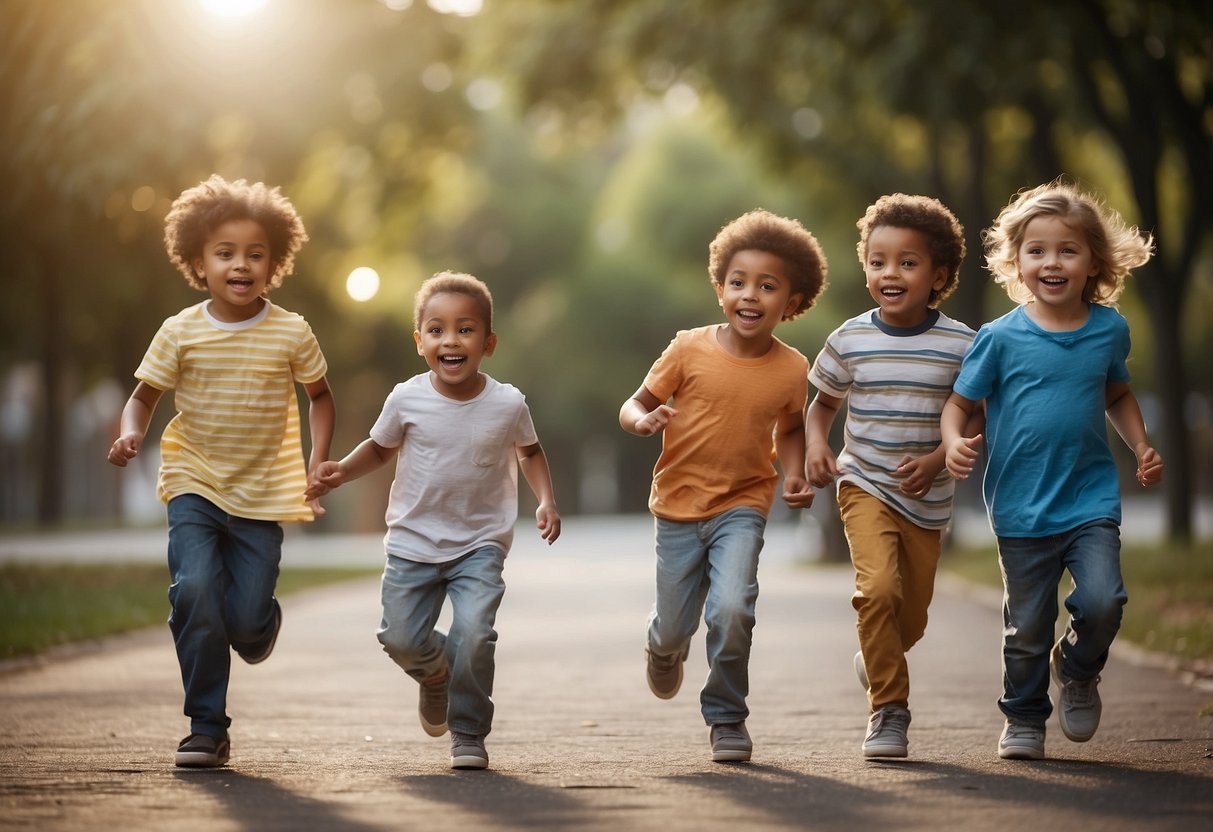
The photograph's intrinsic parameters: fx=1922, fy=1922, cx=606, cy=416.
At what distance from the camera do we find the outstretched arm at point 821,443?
21.0ft

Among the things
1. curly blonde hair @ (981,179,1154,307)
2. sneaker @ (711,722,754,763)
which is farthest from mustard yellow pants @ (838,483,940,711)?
curly blonde hair @ (981,179,1154,307)

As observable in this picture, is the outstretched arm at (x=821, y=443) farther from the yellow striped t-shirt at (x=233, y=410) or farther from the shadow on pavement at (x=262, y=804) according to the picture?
the shadow on pavement at (x=262, y=804)

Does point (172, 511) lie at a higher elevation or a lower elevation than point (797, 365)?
lower

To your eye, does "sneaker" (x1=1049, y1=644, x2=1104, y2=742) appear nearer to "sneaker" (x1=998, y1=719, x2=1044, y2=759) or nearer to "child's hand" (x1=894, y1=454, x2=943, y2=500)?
"sneaker" (x1=998, y1=719, x2=1044, y2=759)

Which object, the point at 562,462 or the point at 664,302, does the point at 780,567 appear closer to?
the point at 664,302

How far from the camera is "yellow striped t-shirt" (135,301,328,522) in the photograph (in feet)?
21.4

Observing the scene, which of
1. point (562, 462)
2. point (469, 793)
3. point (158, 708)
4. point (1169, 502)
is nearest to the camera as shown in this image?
point (469, 793)

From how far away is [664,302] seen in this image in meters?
52.6

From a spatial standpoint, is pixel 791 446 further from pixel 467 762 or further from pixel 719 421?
pixel 467 762

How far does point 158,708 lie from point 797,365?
3425 mm

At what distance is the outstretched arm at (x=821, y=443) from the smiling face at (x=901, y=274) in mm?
351

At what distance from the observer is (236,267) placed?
6.60m

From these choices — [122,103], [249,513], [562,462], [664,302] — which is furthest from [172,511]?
[562,462]

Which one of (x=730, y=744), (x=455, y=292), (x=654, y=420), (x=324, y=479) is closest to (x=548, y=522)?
(x=654, y=420)
